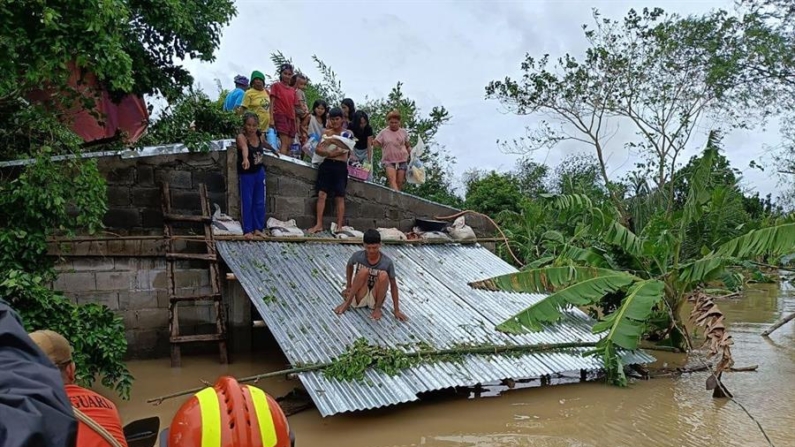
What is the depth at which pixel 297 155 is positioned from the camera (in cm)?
1023

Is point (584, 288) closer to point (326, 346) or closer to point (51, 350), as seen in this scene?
point (326, 346)

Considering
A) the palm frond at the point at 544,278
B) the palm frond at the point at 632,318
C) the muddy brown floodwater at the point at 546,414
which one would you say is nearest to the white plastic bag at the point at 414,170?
the palm frond at the point at 544,278

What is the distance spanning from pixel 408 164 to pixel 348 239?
2.66 m

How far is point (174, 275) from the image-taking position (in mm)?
7223

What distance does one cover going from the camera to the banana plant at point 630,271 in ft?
21.6

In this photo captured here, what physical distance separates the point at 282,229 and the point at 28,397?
6.97 meters

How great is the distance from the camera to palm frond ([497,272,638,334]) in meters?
6.75

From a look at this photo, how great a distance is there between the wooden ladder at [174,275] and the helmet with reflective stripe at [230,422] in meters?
5.06

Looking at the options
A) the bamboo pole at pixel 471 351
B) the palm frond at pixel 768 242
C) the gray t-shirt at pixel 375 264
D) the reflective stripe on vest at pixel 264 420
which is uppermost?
the palm frond at pixel 768 242

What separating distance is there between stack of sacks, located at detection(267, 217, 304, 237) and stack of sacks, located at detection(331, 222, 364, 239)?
1.87 ft

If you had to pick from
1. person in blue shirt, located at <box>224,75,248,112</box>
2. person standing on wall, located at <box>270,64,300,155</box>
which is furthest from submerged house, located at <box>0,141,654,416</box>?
person in blue shirt, located at <box>224,75,248,112</box>

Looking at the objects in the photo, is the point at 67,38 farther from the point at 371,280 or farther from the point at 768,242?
the point at 768,242

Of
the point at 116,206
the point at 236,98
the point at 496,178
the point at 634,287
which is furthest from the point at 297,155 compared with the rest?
the point at 496,178

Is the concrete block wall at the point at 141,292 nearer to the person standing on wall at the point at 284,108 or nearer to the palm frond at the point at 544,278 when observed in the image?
the person standing on wall at the point at 284,108
